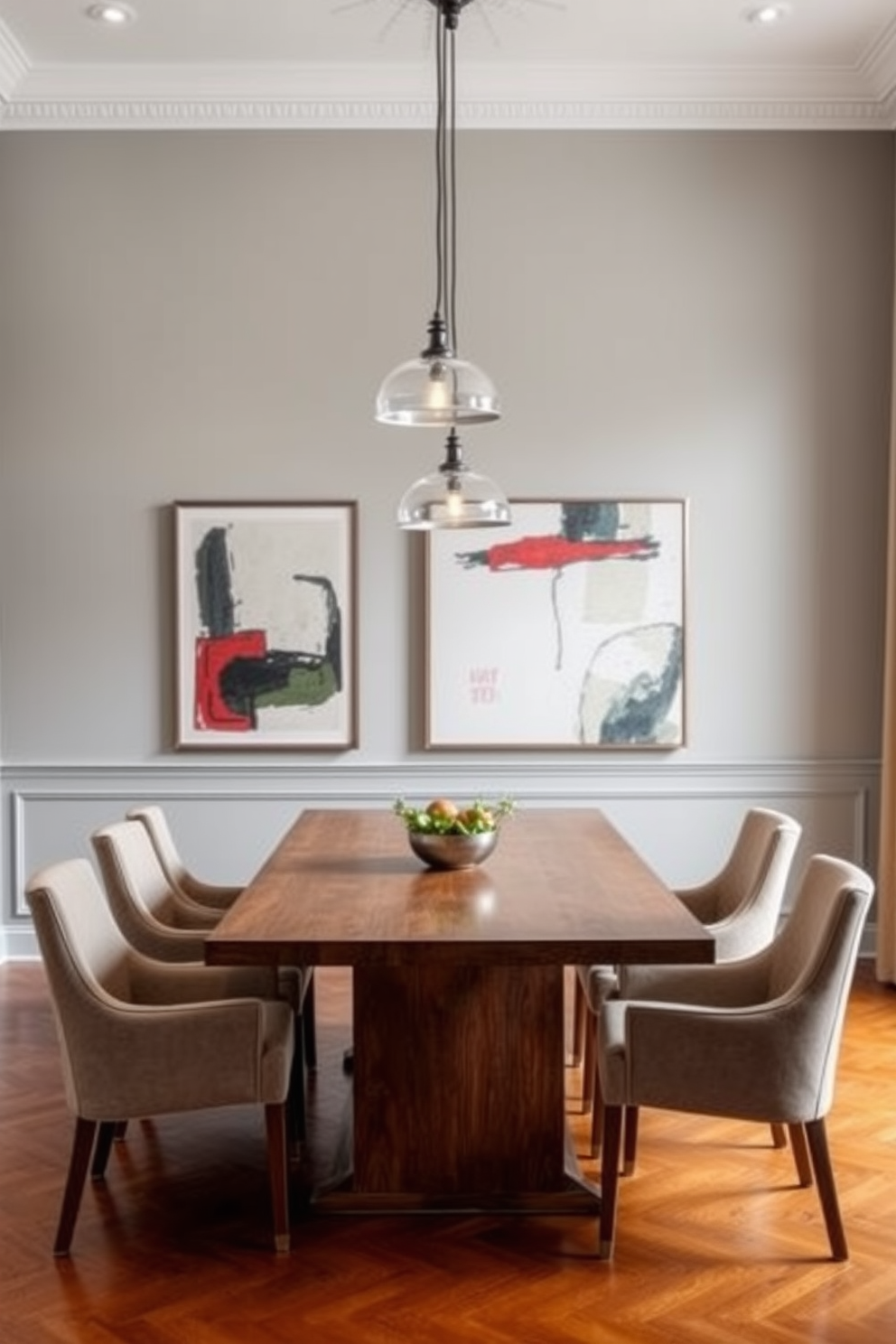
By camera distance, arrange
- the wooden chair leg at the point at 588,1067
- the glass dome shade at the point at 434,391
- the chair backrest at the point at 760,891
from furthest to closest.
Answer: the wooden chair leg at the point at 588,1067 < the chair backrest at the point at 760,891 < the glass dome shade at the point at 434,391

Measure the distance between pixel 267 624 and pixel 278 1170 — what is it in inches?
115

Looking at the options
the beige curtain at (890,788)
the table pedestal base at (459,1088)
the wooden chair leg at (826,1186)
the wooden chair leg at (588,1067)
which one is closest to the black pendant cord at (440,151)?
the table pedestal base at (459,1088)

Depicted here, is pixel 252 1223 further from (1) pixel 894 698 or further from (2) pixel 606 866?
(1) pixel 894 698

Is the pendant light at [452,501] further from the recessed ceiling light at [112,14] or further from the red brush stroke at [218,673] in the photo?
the recessed ceiling light at [112,14]

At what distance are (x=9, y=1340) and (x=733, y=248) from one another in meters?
4.62

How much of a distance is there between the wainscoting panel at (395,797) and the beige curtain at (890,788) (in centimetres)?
24

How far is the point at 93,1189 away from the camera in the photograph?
3.46m

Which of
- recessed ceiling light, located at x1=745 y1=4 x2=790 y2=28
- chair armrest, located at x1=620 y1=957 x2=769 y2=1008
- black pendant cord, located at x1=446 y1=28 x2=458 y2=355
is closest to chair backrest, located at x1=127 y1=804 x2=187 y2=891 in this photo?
chair armrest, located at x1=620 y1=957 x2=769 y2=1008

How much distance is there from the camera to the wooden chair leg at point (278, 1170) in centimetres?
306

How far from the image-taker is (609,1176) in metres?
3.02

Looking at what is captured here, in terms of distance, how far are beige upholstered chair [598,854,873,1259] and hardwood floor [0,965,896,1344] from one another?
6.4 inches

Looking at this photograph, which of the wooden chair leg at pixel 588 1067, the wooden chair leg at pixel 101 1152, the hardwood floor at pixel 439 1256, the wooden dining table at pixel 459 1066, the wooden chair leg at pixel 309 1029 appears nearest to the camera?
the hardwood floor at pixel 439 1256

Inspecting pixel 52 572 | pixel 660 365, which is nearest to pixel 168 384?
pixel 52 572

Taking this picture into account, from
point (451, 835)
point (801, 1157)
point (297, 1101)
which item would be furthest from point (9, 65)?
point (801, 1157)
